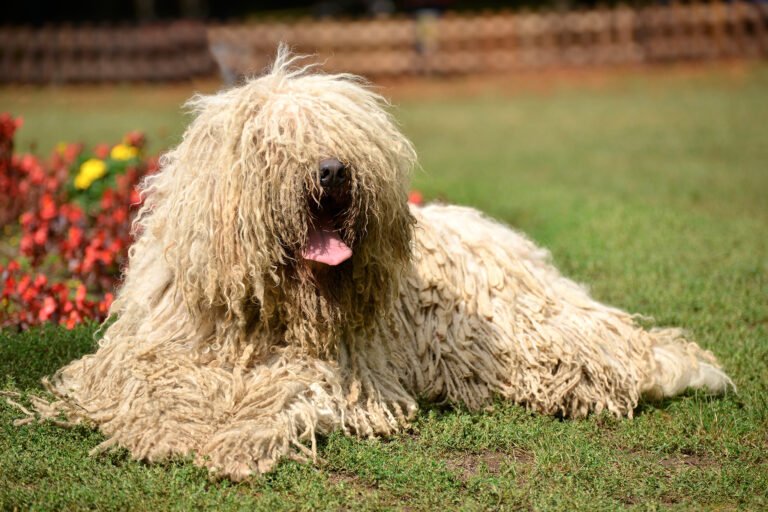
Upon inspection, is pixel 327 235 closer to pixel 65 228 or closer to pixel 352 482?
pixel 352 482

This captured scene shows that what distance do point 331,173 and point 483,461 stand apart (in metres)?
1.48

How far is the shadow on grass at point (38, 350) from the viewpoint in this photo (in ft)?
14.9

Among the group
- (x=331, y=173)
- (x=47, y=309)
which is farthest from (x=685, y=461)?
(x=47, y=309)

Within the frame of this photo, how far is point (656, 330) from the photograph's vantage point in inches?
204

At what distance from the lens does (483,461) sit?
13.0 ft

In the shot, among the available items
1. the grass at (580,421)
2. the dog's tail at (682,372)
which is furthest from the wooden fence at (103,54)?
the dog's tail at (682,372)

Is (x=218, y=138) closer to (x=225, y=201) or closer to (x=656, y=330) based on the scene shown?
(x=225, y=201)

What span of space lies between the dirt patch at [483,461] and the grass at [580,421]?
10 mm

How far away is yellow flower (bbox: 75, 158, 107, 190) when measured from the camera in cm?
772

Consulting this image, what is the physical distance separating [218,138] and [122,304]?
42.4 inches

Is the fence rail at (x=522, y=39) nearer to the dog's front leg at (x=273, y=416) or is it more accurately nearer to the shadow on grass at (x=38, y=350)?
the shadow on grass at (x=38, y=350)

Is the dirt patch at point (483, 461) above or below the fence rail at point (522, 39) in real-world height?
below

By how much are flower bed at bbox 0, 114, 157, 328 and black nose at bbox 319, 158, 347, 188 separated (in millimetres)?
1528

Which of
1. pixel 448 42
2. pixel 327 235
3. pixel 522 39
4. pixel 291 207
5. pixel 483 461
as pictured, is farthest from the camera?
pixel 522 39
